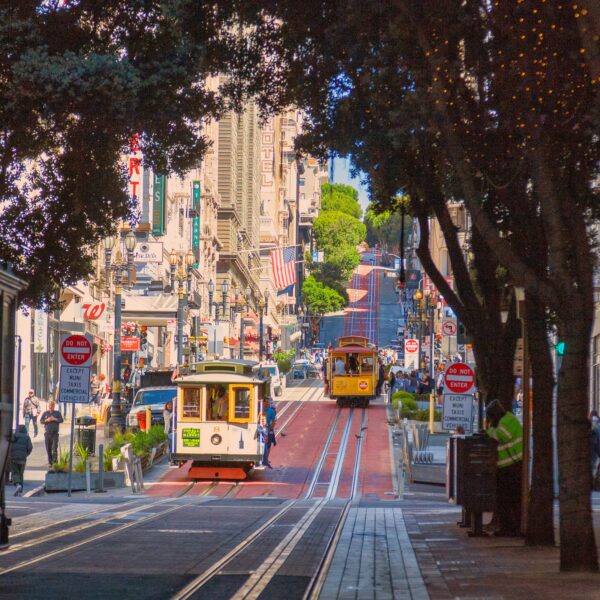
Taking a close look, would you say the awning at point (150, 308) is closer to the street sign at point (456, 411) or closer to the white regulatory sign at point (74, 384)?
the street sign at point (456, 411)

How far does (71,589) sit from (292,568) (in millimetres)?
3029

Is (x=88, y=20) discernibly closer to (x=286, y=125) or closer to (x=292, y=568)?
(x=292, y=568)

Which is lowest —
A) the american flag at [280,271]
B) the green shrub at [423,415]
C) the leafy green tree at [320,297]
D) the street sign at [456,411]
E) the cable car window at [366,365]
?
the green shrub at [423,415]

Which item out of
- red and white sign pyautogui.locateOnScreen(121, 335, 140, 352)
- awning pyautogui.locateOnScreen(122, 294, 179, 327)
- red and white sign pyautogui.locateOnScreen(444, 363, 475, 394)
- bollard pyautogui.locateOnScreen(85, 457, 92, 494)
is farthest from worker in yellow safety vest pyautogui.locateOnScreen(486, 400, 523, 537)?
awning pyautogui.locateOnScreen(122, 294, 179, 327)

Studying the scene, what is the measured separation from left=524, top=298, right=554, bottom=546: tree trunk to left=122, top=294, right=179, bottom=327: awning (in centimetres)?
4077

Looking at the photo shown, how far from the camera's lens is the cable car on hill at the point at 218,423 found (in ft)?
109

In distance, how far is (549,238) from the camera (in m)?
13.2

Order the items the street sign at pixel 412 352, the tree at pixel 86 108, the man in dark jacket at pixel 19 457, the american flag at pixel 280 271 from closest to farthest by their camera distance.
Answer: the tree at pixel 86 108 → the man in dark jacket at pixel 19 457 → the street sign at pixel 412 352 → the american flag at pixel 280 271

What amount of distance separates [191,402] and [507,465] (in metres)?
17.3

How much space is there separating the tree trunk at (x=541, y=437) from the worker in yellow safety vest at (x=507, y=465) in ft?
2.75

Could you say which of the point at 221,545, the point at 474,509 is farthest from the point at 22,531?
the point at 474,509

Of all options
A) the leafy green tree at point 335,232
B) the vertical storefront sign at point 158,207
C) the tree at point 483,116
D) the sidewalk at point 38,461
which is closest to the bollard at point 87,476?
the sidewalk at point 38,461

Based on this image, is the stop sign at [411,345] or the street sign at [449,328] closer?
the street sign at [449,328]

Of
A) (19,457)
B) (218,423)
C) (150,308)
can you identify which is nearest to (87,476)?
(19,457)
